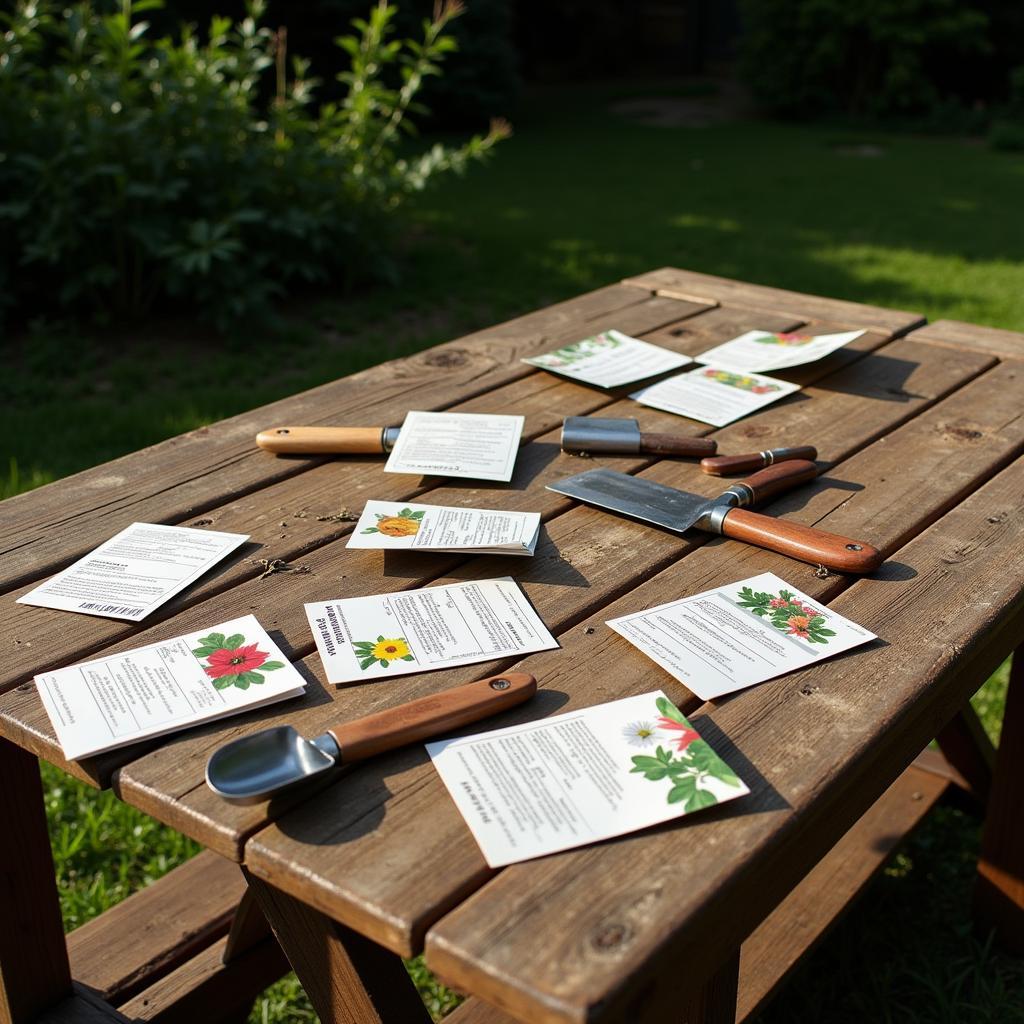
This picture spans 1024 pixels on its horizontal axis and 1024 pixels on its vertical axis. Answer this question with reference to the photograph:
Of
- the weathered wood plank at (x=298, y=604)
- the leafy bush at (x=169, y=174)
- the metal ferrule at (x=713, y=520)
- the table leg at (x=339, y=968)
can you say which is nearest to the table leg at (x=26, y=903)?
the weathered wood plank at (x=298, y=604)

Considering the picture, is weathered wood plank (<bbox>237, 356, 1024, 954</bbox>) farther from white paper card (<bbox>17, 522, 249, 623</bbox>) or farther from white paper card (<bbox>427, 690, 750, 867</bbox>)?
white paper card (<bbox>17, 522, 249, 623</bbox>)

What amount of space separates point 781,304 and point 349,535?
135cm

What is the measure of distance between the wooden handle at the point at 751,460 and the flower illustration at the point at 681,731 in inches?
25.2

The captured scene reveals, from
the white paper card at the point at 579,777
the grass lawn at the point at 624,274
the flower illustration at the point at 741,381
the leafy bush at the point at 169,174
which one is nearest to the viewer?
the white paper card at the point at 579,777

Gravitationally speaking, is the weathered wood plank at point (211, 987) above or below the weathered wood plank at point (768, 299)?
below

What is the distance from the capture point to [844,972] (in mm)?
2082

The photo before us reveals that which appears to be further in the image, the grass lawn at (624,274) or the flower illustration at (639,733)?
the grass lawn at (624,274)

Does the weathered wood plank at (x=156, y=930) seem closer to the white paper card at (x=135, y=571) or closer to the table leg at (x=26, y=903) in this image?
the table leg at (x=26, y=903)

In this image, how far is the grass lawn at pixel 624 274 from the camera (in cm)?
213

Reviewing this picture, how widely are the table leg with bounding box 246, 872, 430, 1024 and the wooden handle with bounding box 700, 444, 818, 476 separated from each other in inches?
32.5

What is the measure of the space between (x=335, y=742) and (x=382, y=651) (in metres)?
0.20

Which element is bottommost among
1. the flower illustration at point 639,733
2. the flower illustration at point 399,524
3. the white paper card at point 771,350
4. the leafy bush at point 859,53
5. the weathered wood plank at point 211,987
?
the weathered wood plank at point 211,987

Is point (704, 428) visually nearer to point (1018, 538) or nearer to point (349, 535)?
point (1018, 538)

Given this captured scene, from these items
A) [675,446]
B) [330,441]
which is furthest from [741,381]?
[330,441]
